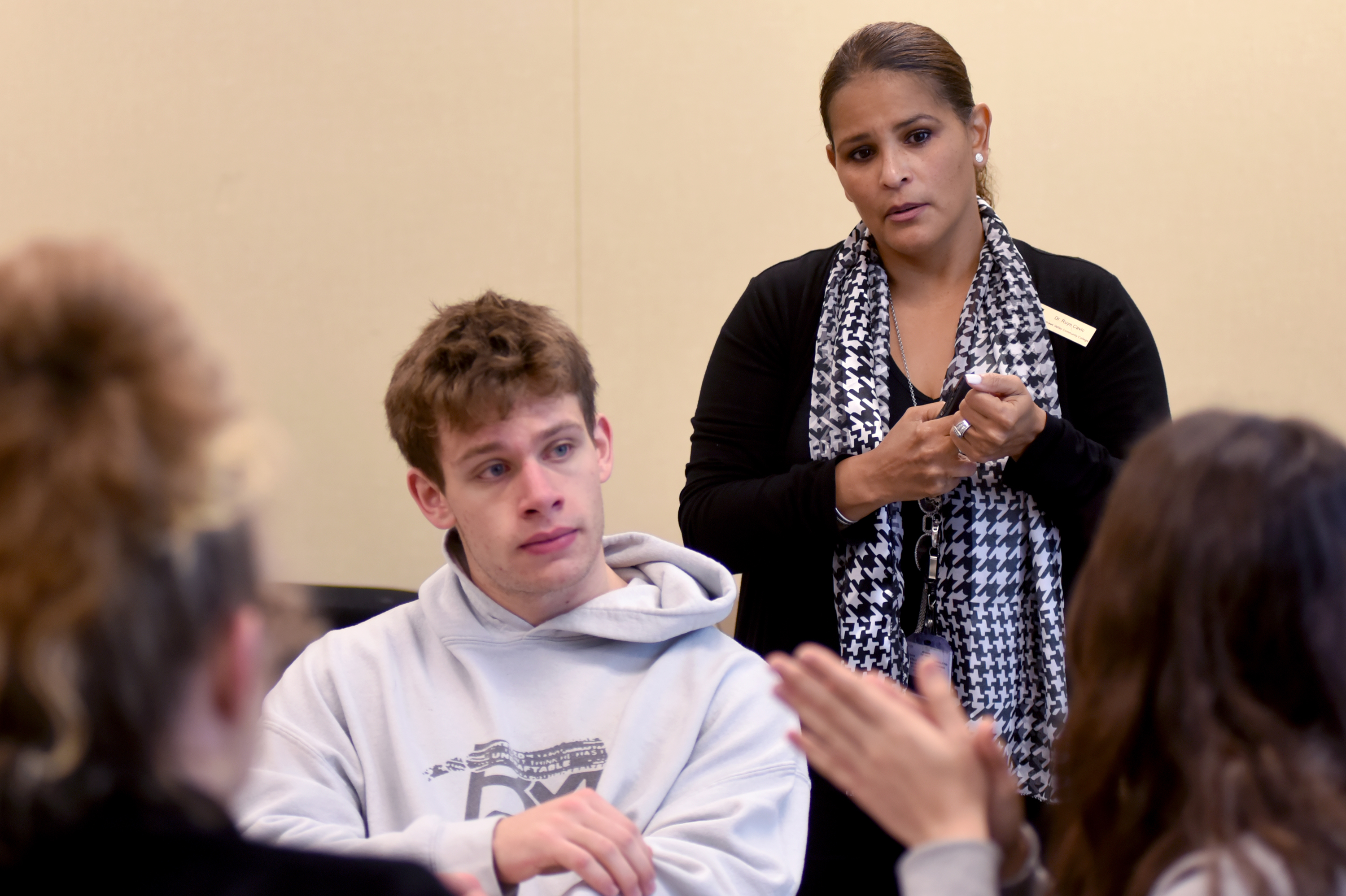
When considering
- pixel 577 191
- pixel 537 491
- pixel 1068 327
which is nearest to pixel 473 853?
pixel 537 491

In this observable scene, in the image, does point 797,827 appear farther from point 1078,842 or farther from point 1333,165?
point 1333,165

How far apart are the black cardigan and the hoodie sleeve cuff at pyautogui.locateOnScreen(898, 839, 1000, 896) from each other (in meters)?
0.93

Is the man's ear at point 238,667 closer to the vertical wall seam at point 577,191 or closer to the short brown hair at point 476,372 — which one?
the short brown hair at point 476,372

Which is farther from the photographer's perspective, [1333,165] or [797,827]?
[1333,165]

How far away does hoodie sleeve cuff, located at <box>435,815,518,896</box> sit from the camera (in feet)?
4.17

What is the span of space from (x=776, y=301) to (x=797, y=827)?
35.4 inches

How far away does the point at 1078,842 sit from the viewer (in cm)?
91

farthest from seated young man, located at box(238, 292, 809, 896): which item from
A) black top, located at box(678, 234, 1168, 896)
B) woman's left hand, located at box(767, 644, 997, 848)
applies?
woman's left hand, located at box(767, 644, 997, 848)

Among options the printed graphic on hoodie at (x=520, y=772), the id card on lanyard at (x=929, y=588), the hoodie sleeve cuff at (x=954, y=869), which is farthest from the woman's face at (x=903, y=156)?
the hoodie sleeve cuff at (x=954, y=869)

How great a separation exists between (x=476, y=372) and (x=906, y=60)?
2.73 feet

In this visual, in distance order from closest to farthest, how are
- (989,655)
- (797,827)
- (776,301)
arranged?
(797,827), (989,655), (776,301)

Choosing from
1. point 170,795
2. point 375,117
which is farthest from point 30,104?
point 170,795

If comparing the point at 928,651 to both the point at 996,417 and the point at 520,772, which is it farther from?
the point at 520,772

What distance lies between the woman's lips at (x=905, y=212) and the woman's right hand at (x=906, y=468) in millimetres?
305
